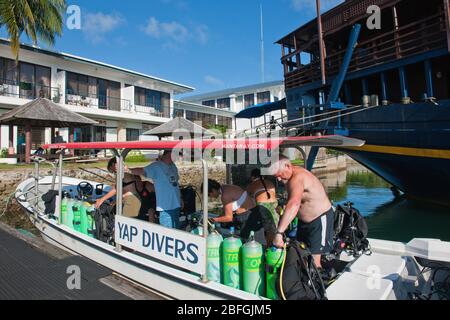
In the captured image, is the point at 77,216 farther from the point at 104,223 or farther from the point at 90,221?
the point at 104,223

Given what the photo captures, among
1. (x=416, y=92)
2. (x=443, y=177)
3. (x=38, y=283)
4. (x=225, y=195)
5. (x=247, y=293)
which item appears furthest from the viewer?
(x=416, y=92)

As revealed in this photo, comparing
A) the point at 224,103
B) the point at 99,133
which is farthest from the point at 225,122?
the point at 99,133

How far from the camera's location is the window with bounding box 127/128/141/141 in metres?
25.5

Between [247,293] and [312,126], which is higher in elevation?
[312,126]

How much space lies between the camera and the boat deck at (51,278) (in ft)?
12.6

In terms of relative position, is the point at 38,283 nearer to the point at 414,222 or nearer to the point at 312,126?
the point at 312,126

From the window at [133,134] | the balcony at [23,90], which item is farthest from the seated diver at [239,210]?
the window at [133,134]

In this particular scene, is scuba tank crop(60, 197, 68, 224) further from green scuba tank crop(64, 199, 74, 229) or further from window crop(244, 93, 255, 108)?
window crop(244, 93, 255, 108)

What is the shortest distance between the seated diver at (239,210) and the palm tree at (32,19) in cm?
1538

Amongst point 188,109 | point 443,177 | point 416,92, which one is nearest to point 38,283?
point 443,177

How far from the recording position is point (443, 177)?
1002cm

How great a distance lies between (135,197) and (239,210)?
6.15 feet

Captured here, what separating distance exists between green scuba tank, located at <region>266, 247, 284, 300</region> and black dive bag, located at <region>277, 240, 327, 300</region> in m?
0.09
